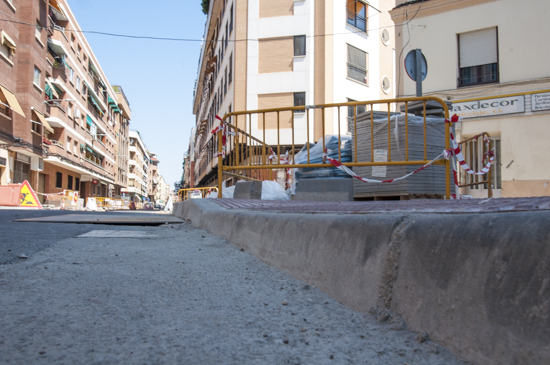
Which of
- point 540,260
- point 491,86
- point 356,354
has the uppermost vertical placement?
point 491,86

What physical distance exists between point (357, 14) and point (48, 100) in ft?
72.6

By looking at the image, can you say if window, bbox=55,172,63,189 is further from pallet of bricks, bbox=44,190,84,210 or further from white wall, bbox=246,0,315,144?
white wall, bbox=246,0,315,144

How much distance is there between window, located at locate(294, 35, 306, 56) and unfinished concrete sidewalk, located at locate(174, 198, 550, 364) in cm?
2074

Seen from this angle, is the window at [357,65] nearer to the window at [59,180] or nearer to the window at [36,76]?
the window at [36,76]

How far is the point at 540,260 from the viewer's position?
41.7 inches

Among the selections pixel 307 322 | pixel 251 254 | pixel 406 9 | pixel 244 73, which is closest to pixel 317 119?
pixel 244 73

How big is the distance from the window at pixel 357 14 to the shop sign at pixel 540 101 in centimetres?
1242

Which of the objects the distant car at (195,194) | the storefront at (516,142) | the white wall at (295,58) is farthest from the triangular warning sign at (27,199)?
the storefront at (516,142)

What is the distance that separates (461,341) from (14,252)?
2833 millimetres

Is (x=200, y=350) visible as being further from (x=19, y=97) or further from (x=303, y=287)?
(x=19, y=97)

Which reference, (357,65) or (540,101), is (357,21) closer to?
(357,65)

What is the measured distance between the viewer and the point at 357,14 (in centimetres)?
2311

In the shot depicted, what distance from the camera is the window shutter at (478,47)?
13.4 meters

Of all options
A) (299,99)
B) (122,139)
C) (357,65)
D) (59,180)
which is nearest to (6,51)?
(59,180)
